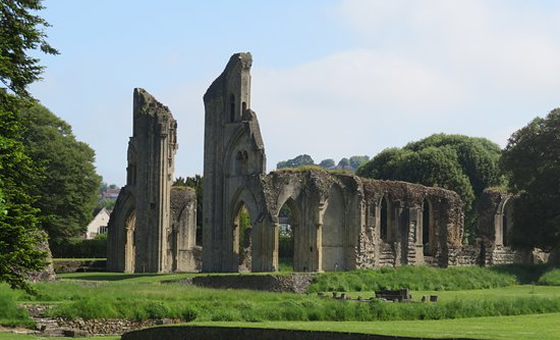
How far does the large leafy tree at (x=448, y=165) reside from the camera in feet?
289

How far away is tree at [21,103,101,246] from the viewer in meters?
72.6

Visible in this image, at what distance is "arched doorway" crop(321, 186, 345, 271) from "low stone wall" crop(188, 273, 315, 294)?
12.7 meters

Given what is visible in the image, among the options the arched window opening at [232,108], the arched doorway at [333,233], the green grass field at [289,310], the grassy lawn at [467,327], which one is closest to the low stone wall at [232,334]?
the grassy lawn at [467,327]

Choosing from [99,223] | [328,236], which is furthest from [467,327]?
[99,223]

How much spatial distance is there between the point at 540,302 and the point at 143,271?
3336cm

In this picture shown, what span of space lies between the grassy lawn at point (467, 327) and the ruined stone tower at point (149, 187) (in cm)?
3578

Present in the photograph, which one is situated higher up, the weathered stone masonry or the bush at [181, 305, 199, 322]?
the weathered stone masonry

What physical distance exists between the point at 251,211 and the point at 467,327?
107 feet

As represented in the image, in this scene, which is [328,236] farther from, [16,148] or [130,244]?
[16,148]

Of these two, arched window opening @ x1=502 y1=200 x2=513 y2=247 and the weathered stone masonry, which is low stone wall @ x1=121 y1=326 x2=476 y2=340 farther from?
arched window opening @ x1=502 y1=200 x2=513 y2=247

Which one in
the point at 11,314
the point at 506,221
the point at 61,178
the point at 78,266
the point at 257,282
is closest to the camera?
the point at 11,314

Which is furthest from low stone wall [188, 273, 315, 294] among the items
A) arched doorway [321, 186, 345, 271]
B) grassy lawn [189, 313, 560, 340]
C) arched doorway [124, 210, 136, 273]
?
arched doorway [124, 210, 136, 273]

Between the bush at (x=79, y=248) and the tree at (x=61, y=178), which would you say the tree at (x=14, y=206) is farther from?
the bush at (x=79, y=248)

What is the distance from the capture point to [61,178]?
7288cm
